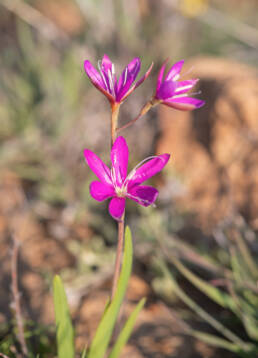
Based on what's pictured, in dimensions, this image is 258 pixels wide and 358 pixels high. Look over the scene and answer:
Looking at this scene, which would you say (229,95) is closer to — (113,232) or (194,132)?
(194,132)

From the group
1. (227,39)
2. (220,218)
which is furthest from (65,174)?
(227,39)

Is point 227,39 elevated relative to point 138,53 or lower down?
elevated

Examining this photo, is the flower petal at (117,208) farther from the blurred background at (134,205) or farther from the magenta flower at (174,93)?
the blurred background at (134,205)

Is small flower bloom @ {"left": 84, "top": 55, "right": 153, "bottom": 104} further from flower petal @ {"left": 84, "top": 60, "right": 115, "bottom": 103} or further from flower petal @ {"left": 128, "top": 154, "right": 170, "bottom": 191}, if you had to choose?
flower petal @ {"left": 128, "top": 154, "right": 170, "bottom": 191}

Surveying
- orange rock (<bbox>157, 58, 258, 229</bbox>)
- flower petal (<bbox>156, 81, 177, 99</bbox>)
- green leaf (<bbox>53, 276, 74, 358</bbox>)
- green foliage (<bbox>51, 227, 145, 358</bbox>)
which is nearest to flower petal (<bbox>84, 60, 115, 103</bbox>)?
flower petal (<bbox>156, 81, 177, 99</bbox>)

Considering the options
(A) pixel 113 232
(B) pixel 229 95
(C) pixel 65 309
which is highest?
(B) pixel 229 95

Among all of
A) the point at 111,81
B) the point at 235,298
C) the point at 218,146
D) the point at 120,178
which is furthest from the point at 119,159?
the point at 218,146

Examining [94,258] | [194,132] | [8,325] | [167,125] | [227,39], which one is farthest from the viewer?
[227,39]
